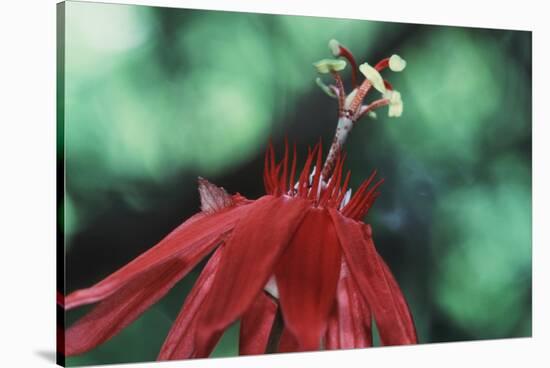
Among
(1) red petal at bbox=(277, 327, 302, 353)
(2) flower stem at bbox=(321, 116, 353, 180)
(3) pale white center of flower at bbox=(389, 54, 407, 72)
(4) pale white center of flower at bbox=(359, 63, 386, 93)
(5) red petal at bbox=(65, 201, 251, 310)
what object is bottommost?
(1) red petal at bbox=(277, 327, 302, 353)

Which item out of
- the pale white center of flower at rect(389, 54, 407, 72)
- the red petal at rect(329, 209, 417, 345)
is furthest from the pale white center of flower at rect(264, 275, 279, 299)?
the pale white center of flower at rect(389, 54, 407, 72)

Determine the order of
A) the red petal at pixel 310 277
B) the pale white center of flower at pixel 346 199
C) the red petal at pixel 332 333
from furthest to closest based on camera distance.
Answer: the pale white center of flower at pixel 346 199, the red petal at pixel 332 333, the red petal at pixel 310 277

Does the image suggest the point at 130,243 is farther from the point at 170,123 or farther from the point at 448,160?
the point at 448,160

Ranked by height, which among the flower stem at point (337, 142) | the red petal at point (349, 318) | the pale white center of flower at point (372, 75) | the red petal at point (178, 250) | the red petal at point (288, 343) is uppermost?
the pale white center of flower at point (372, 75)

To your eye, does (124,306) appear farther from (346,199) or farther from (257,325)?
(346,199)

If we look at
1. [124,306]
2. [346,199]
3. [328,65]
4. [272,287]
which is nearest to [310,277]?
[272,287]

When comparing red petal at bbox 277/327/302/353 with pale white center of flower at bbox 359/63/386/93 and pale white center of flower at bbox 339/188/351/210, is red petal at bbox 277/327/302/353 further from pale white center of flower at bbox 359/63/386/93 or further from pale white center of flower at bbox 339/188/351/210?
pale white center of flower at bbox 359/63/386/93

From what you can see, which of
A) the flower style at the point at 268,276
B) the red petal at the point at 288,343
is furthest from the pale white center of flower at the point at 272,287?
the red petal at the point at 288,343

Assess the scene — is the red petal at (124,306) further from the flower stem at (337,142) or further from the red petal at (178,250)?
the flower stem at (337,142)
